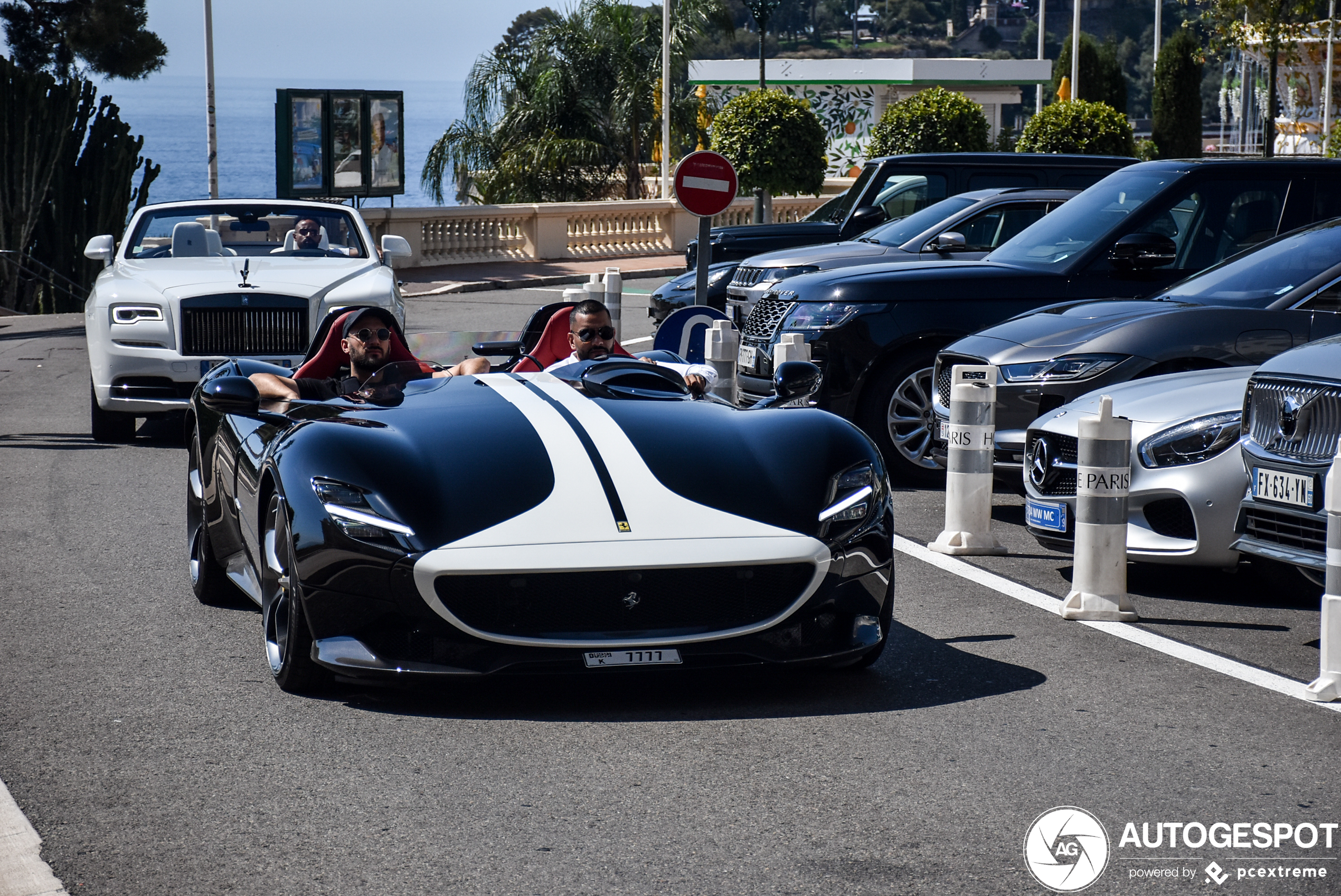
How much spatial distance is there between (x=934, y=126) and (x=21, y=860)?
32.8 metres

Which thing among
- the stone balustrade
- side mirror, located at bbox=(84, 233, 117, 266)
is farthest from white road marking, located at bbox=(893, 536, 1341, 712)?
the stone balustrade

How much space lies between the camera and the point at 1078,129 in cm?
3862

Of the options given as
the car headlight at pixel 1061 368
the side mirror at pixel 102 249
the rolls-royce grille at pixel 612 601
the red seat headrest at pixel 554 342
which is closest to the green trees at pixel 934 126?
the side mirror at pixel 102 249

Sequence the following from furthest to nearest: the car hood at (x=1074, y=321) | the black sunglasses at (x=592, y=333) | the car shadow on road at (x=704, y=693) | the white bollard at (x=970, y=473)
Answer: the car hood at (x=1074, y=321), the white bollard at (x=970, y=473), the black sunglasses at (x=592, y=333), the car shadow on road at (x=704, y=693)

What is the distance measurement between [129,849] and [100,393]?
864 centimetres

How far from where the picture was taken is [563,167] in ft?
144

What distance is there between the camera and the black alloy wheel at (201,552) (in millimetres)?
7316

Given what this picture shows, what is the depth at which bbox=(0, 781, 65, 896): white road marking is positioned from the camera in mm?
4000

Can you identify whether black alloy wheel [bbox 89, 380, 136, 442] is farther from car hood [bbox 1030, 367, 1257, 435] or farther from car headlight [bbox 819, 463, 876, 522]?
car headlight [bbox 819, 463, 876, 522]

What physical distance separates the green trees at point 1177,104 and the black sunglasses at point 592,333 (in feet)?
171

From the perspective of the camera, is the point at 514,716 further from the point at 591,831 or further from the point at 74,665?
the point at 74,665

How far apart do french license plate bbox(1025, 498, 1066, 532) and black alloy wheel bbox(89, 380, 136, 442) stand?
7192 mm

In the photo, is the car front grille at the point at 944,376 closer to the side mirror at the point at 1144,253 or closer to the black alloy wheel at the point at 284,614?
the side mirror at the point at 1144,253

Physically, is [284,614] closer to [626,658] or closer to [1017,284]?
[626,658]
